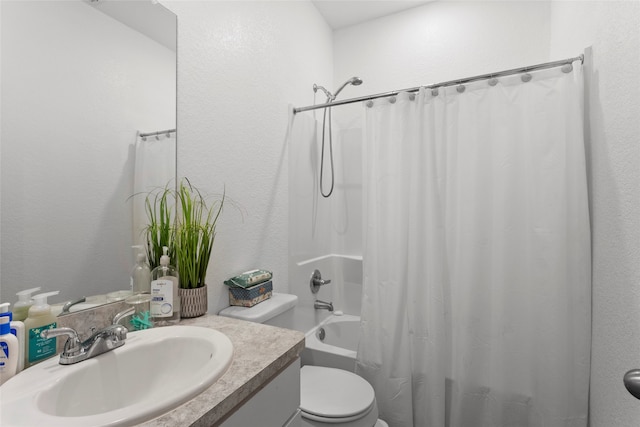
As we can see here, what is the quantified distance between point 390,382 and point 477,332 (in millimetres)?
535

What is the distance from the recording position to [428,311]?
1.58 meters

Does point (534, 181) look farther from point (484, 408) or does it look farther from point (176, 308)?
point (176, 308)

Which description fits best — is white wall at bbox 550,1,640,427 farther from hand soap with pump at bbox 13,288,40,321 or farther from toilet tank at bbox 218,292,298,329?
hand soap with pump at bbox 13,288,40,321

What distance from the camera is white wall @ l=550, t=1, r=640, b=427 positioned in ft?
2.78

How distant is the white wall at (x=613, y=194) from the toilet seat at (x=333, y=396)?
0.86 meters

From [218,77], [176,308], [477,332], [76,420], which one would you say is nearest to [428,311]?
[477,332]

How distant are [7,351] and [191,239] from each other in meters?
0.56

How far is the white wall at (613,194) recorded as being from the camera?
85 centimetres

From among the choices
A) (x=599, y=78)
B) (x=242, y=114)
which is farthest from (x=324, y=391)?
(x=599, y=78)

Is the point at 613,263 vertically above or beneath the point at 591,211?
beneath

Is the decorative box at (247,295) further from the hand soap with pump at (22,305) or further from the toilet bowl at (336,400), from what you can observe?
the hand soap with pump at (22,305)

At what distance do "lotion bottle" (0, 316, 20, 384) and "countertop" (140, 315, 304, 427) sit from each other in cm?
39

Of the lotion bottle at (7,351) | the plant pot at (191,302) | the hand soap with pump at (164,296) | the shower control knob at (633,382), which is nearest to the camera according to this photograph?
the shower control knob at (633,382)

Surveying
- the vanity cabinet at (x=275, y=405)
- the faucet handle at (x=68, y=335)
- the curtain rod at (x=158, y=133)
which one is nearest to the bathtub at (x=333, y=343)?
the vanity cabinet at (x=275, y=405)
